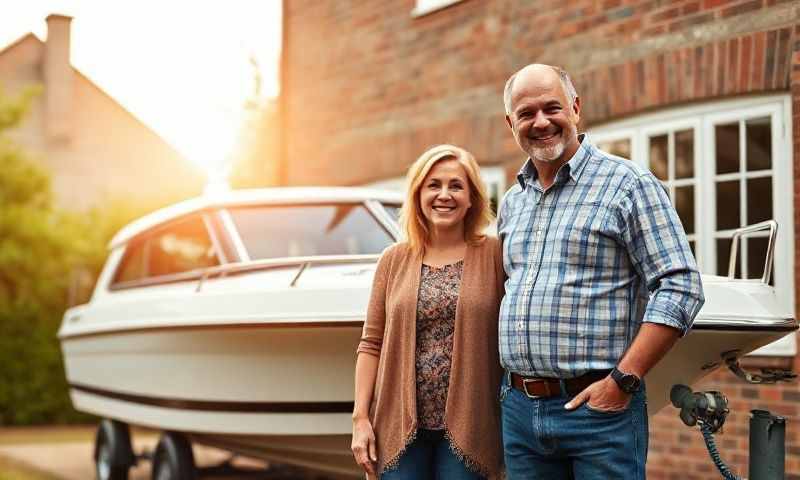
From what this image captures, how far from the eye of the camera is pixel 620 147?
762 cm

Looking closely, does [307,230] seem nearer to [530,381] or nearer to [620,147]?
[620,147]

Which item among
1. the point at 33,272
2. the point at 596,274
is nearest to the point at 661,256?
the point at 596,274

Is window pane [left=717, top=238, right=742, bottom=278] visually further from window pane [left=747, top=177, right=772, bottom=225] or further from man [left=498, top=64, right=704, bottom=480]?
man [left=498, top=64, right=704, bottom=480]

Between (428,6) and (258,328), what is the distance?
5.06 m

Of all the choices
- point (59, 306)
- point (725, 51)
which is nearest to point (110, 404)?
point (725, 51)

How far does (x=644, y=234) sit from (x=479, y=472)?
977 mm

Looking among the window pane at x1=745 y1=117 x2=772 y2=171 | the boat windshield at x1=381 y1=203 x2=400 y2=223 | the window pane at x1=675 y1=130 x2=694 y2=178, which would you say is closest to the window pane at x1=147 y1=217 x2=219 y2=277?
the boat windshield at x1=381 y1=203 x2=400 y2=223

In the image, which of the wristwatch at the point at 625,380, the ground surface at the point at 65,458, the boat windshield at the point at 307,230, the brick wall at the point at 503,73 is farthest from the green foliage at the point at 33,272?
the wristwatch at the point at 625,380

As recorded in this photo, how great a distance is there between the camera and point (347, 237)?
21.0ft

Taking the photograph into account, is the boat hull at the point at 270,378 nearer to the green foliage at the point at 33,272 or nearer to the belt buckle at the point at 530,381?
the belt buckle at the point at 530,381

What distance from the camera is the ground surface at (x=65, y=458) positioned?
8953mm

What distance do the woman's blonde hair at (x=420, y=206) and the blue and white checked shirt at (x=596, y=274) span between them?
0.43 meters

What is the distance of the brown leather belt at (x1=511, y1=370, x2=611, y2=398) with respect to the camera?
3.06 meters

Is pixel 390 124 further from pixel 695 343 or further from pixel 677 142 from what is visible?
pixel 695 343
